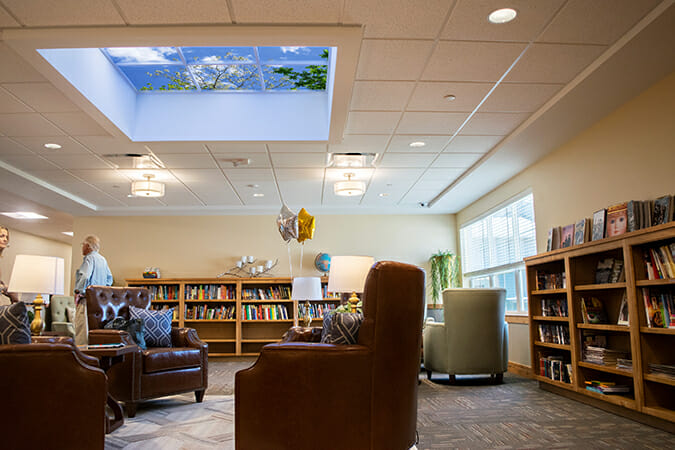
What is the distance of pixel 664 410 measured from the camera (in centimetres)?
350

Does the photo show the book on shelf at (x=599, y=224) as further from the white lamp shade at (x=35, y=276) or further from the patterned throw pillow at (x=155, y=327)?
the white lamp shade at (x=35, y=276)

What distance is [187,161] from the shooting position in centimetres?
635

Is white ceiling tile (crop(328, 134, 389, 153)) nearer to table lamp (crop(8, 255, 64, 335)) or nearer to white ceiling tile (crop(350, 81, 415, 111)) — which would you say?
white ceiling tile (crop(350, 81, 415, 111))

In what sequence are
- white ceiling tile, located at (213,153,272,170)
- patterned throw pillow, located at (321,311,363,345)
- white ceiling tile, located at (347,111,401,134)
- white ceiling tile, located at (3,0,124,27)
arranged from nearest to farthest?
patterned throw pillow, located at (321,311,363,345)
white ceiling tile, located at (3,0,124,27)
white ceiling tile, located at (347,111,401,134)
white ceiling tile, located at (213,153,272,170)

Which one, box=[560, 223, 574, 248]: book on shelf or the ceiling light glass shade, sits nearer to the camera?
box=[560, 223, 574, 248]: book on shelf

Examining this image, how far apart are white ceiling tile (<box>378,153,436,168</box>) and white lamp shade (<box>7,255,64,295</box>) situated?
3.83 meters

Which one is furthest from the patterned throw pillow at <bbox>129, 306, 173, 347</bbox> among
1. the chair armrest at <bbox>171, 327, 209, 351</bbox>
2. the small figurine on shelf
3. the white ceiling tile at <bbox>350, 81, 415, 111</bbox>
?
the small figurine on shelf

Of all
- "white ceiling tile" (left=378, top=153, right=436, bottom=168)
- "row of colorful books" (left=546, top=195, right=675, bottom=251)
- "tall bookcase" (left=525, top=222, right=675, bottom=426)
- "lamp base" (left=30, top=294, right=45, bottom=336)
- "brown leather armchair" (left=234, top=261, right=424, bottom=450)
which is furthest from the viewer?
"white ceiling tile" (left=378, top=153, right=436, bottom=168)

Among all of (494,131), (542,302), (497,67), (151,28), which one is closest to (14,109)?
(151,28)

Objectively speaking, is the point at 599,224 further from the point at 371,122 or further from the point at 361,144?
the point at 361,144

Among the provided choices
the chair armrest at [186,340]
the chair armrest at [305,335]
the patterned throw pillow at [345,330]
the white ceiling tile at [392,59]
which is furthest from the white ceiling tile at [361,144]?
the patterned throw pillow at [345,330]

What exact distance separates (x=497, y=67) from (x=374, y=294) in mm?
2363

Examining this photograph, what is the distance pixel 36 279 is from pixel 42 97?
5.82 feet

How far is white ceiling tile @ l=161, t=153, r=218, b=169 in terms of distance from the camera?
615cm
